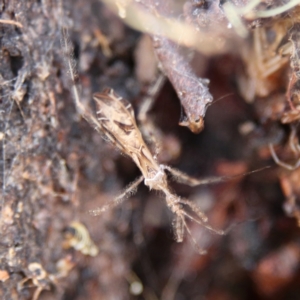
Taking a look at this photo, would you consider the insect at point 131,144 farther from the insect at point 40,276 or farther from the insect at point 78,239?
the insect at point 40,276

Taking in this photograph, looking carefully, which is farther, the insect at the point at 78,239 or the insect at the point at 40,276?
the insect at the point at 78,239

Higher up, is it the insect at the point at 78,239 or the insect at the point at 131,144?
the insect at the point at 131,144

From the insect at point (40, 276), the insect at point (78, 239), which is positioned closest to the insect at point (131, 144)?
the insect at point (78, 239)

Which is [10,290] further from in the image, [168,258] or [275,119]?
[275,119]

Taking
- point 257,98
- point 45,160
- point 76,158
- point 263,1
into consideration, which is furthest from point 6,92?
point 257,98

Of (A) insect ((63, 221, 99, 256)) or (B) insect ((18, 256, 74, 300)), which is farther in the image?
Answer: (A) insect ((63, 221, 99, 256))

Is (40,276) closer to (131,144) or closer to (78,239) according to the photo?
(78,239)

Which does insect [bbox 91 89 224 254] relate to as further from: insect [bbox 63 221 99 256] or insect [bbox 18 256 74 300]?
insect [bbox 18 256 74 300]

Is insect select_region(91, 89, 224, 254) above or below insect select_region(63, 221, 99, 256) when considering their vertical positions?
above

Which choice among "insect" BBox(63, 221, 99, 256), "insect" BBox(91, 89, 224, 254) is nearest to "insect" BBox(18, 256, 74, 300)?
"insect" BBox(63, 221, 99, 256)
